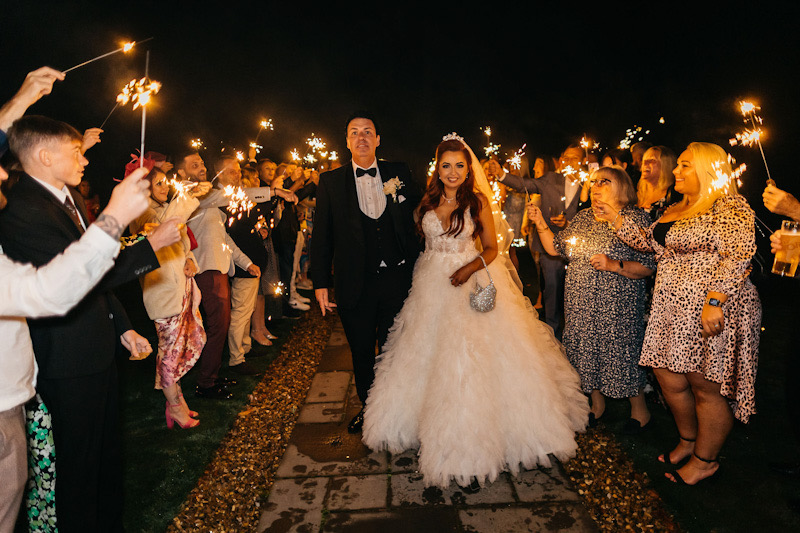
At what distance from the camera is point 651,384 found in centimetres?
402

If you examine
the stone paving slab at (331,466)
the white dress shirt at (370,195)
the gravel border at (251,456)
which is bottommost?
the gravel border at (251,456)

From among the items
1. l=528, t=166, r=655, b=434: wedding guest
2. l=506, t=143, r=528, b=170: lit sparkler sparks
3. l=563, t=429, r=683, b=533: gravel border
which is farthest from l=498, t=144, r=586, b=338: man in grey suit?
l=563, t=429, r=683, b=533: gravel border

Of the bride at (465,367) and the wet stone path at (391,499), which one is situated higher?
the bride at (465,367)

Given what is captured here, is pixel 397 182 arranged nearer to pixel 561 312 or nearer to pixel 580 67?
pixel 561 312

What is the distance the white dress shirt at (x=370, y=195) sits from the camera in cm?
355

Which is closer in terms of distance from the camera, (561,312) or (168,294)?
(168,294)

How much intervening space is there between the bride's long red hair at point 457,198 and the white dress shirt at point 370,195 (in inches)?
13.1

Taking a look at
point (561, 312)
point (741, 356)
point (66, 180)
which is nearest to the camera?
point (66, 180)

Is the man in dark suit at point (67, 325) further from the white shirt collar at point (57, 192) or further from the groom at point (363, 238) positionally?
the groom at point (363, 238)

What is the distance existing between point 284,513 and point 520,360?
182 centimetres

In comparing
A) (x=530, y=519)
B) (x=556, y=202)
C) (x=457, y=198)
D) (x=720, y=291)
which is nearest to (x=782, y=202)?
(x=720, y=291)

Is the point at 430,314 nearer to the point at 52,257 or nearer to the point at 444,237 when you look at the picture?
the point at 444,237

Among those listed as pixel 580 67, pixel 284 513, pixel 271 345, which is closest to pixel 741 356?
pixel 284 513

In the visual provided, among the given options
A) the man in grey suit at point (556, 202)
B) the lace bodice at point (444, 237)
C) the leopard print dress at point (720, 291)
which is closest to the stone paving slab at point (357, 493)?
the lace bodice at point (444, 237)
